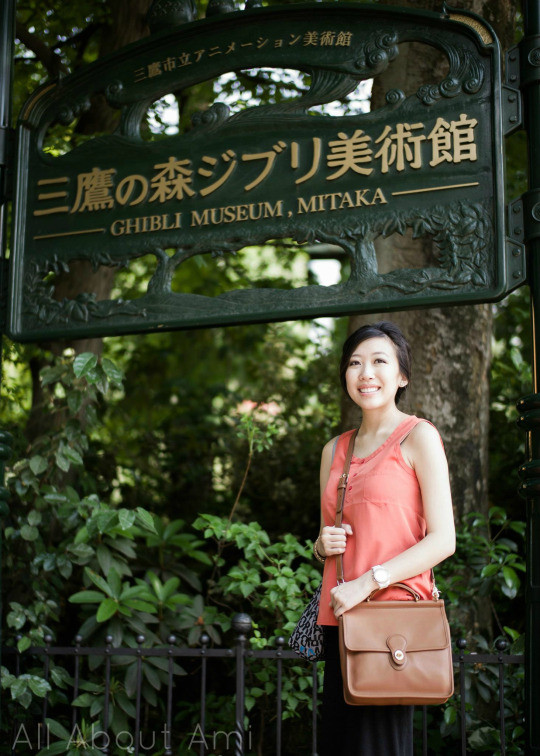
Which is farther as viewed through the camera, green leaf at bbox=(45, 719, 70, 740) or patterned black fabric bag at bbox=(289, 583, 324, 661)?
green leaf at bbox=(45, 719, 70, 740)

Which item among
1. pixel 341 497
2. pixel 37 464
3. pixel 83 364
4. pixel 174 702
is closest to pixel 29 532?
pixel 37 464

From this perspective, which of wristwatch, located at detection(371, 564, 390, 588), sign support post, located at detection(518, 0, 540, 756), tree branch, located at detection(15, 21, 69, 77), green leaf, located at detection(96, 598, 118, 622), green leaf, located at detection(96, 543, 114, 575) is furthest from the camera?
tree branch, located at detection(15, 21, 69, 77)

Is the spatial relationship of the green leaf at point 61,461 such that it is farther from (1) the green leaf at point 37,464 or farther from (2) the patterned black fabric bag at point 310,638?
(2) the patterned black fabric bag at point 310,638

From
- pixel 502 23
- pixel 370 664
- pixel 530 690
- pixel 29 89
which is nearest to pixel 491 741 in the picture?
pixel 530 690

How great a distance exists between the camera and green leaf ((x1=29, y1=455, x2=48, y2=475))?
440 cm

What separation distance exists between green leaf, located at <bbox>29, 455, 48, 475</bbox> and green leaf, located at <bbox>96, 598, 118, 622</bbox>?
2.70ft

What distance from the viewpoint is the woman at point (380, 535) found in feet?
8.05

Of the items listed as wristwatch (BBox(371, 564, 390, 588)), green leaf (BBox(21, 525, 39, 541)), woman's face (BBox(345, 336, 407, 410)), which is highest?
woman's face (BBox(345, 336, 407, 410))

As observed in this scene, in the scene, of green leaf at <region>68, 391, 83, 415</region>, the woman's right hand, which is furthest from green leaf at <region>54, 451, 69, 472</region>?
the woman's right hand

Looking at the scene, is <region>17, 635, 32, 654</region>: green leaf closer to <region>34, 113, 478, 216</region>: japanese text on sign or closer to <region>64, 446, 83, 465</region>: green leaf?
<region>64, 446, 83, 465</region>: green leaf

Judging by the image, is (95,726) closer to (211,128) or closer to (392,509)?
(392,509)

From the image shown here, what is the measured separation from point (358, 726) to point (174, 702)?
2.81 metres

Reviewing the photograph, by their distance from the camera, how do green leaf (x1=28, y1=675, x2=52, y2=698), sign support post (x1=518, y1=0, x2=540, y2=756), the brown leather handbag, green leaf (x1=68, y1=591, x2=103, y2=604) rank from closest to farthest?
the brown leather handbag → sign support post (x1=518, y1=0, x2=540, y2=756) → green leaf (x1=28, y1=675, x2=52, y2=698) → green leaf (x1=68, y1=591, x2=103, y2=604)

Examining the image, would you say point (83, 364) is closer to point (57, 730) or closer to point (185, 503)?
point (57, 730)
